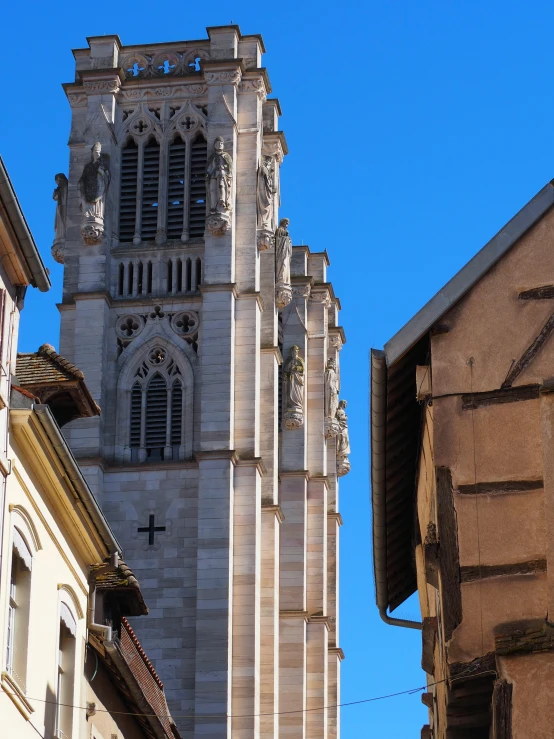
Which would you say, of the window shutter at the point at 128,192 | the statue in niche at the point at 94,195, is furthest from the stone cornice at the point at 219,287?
the statue in niche at the point at 94,195

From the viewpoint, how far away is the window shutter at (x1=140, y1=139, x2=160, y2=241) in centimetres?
5744

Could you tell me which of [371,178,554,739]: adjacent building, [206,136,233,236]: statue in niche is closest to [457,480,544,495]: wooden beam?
[371,178,554,739]: adjacent building

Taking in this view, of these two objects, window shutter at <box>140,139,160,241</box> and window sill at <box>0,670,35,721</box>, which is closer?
window sill at <box>0,670,35,721</box>

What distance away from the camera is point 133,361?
182 feet

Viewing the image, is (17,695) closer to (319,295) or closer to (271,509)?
(271,509)

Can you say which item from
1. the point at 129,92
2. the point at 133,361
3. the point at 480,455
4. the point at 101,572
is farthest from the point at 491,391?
the point at 129,92

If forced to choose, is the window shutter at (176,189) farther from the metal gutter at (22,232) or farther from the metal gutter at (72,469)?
the metal gutter at (22,232)

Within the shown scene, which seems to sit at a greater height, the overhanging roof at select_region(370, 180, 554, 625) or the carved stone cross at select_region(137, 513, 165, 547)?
the carved stone cross at select_region(137, 513, 165, 547)

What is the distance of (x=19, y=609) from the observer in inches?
855

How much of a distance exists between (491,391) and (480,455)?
75 cm

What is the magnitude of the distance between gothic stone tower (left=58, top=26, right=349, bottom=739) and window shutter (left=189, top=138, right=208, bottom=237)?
0.22 feet

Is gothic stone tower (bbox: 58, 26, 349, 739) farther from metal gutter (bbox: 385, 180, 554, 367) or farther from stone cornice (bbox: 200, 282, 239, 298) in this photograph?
metal gutter (bbox: 385, 180, 554, 367)

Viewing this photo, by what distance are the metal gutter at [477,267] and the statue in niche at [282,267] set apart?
39.0 metres

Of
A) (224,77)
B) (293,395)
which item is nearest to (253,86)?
(224,77)
